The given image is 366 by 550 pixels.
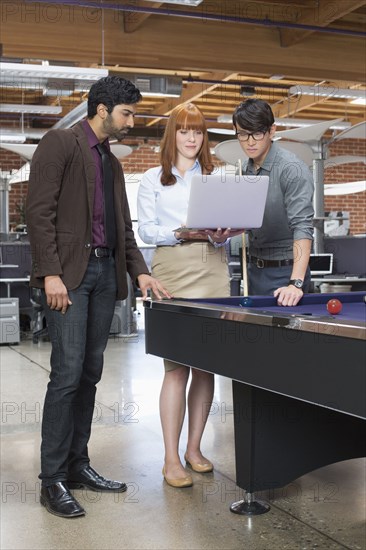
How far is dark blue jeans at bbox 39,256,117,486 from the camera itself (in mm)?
2635

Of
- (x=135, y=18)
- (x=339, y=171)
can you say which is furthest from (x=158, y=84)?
(x=339, y=171)

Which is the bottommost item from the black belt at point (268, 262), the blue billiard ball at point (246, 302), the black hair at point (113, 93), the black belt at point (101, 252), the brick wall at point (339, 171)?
the blue billiard ball at point (246, 302)

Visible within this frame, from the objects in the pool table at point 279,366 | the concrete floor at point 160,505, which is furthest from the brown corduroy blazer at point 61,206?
the concrete floor at point 160,505

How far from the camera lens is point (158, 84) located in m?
8.48

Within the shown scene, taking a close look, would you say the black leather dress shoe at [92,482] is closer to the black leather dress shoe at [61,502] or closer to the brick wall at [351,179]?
the black leather dress shoe at [61,502]

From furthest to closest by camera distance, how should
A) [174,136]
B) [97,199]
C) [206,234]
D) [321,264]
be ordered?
[321,264], [174,136], [206,234], [97,199]

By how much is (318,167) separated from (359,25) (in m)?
1.53

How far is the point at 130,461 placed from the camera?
3.29 metres

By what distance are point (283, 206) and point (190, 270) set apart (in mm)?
439

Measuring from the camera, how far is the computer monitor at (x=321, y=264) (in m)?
8.18

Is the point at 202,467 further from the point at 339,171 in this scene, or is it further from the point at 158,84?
the point at 339,171

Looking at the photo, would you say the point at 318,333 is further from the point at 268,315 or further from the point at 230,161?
the point at 230,161

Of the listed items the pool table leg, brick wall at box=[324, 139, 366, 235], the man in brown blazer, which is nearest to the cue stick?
the man in brown blazer

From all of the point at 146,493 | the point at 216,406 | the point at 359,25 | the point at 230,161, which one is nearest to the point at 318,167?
the point at 230,161
